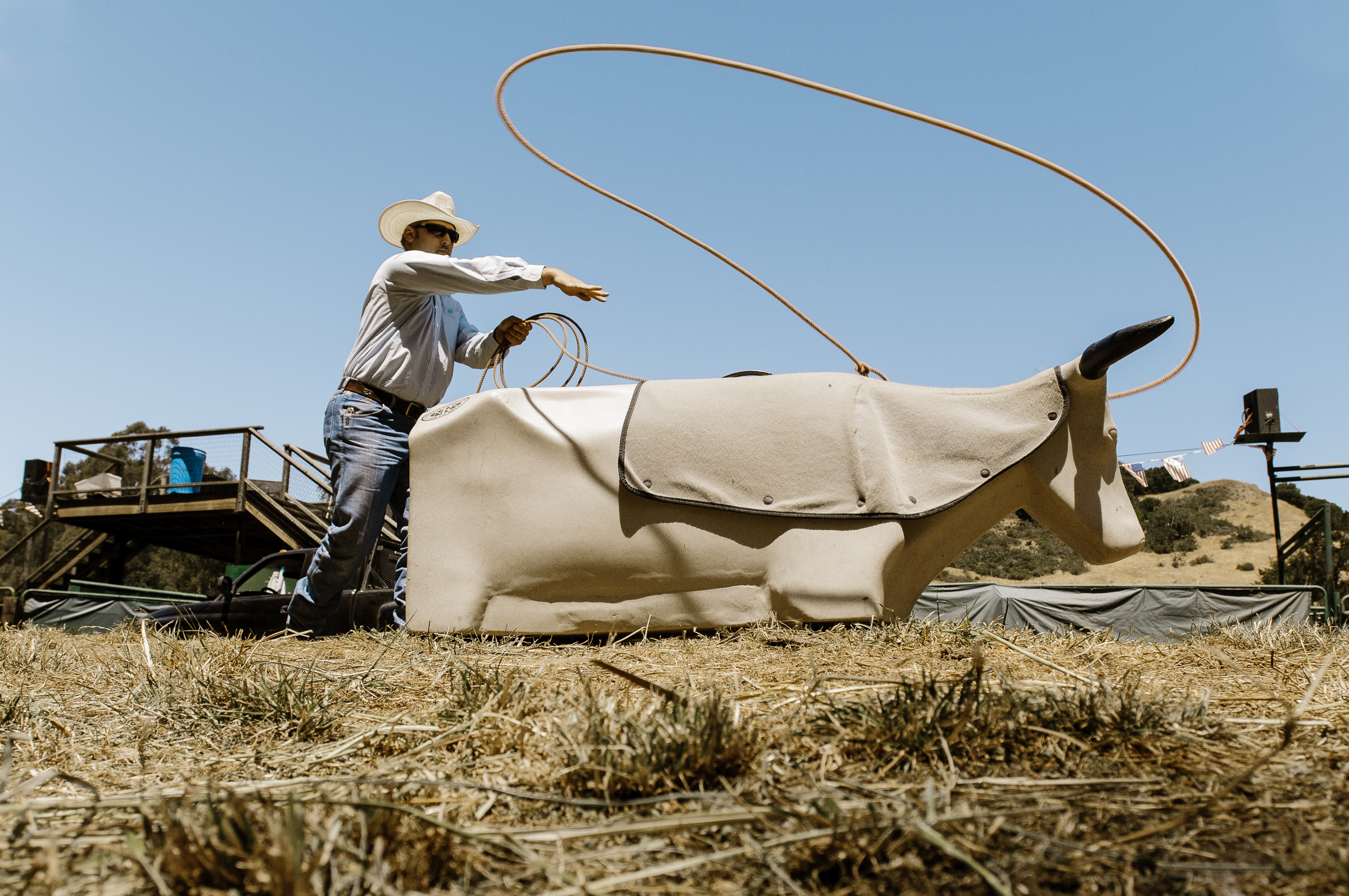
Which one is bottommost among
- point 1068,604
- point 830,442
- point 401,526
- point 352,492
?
point 1068,604

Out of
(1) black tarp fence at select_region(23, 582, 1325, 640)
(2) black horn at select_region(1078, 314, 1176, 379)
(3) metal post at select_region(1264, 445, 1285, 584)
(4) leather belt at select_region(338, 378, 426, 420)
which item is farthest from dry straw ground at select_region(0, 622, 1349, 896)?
(3) metal post at select_region(1264, 445, 1285, 584)

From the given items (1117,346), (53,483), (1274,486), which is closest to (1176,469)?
(1274,486)

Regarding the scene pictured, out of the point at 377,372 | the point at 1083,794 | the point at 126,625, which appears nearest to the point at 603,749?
the point at 1083,794

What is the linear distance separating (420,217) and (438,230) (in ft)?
0.31

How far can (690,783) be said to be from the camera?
3.35 ft

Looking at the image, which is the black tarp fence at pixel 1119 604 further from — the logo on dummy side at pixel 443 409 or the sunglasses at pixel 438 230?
the logo on dummy side at pixel 443 409

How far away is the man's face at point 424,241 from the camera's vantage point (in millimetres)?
3822

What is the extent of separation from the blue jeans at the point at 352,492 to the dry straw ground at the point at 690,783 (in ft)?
4.55

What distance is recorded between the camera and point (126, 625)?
3.59 meters

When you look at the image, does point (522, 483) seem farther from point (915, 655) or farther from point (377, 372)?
point (915, 655)

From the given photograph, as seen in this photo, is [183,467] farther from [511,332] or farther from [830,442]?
[830,442]

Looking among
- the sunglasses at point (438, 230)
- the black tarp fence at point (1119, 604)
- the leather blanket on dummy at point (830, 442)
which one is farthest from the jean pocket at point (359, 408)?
the black tarp fence at point (1119, 604)

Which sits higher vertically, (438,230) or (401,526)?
(438,230)

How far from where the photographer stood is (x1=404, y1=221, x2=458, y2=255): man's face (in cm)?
382
